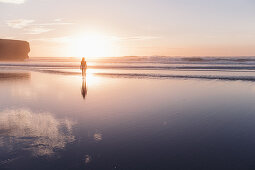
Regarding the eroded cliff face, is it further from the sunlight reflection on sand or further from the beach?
the sunlight reflection on sand

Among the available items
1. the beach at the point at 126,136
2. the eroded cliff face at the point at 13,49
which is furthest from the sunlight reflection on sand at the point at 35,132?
the eroded cliff face at the point at 13,49

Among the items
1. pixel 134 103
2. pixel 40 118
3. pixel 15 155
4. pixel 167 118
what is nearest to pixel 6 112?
pixel 40 118

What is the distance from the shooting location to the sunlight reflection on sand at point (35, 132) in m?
4.95

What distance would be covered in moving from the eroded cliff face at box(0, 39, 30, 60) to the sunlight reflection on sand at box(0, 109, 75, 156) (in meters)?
116

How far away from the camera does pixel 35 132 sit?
586cm

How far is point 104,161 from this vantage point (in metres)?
4.29

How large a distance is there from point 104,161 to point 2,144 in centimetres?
283

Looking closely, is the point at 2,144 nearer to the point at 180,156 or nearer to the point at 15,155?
the point at 15,155

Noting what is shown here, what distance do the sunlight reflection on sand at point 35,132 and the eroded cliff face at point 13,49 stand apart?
380ft

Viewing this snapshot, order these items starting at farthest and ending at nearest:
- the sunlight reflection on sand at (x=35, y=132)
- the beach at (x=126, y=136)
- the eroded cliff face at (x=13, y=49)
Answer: the eroded cliff face at (x=13, y=49) < the sunlight reflection on sand at (x=35, y=132) < the beach at (x=126, y=136)

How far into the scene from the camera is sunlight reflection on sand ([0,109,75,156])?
16.2ft

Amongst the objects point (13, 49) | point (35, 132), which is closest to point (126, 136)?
point (35, 132)

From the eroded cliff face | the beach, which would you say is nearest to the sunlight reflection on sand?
the beach

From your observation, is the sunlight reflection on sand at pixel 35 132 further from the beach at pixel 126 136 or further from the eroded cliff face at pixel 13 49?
the eroded cliff face at pixel 13 49
